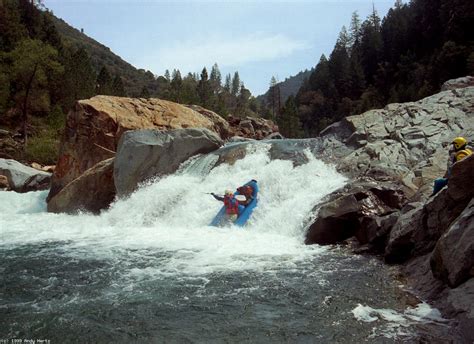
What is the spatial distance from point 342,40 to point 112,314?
85805 millimetres

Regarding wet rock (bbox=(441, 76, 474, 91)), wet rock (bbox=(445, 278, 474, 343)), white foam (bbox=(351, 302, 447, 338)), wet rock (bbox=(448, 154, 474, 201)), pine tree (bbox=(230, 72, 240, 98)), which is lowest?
white foam (bbox=(351, 302, 447, 338))

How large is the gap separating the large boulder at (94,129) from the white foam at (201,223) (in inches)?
124

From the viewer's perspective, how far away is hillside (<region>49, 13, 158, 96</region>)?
105000 mm

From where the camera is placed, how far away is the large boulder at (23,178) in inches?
862

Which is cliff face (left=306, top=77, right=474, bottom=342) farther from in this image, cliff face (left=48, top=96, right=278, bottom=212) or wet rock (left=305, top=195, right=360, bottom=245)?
cliff face (left=48, top=96, right=278, bottom=212)

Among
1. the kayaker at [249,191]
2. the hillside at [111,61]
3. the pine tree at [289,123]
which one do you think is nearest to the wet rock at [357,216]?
the kayaker at [249,191]

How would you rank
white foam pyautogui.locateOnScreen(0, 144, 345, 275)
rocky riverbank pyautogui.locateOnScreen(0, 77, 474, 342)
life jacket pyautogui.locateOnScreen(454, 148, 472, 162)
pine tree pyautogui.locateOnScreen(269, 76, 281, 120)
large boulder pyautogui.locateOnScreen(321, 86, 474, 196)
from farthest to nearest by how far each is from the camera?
1. pine tree pyautogui.locateOnScreen(269, 76, 281, 120)
2. large boulder pyautogui.locateOnScreen(321, 86, 474, 196)
3. white foam pyautogui.locateOnScreen(0, 144, 345, 275)
4. life jacket pyautogui.locateOnScreen(454, 148, 472, 162)
5. rocky riverbank pyautogui.locateOnScreen(0, 77, 474, 342)

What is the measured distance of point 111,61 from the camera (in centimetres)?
11694

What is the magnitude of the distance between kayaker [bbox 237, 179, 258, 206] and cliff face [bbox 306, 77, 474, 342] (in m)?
2.17

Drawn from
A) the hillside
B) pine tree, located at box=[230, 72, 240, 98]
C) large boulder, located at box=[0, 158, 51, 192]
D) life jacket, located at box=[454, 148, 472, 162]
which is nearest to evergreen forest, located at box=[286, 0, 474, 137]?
pine tree, located at box=[230, 72, 240, 98]

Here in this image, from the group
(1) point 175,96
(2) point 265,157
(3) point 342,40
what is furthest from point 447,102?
(3) point 342,40

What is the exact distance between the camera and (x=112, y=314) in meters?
5.55

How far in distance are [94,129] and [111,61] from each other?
352 feet

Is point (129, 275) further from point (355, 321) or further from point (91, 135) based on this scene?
point (91, 135)
